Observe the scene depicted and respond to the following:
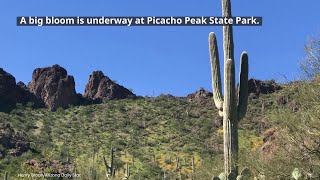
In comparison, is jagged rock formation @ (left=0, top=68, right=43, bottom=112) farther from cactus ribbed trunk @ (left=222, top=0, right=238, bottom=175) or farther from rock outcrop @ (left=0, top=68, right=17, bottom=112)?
cactus ribbed trunk @ (left=222, top=0, right=238, bottom=175)

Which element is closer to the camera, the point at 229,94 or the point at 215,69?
the point at 229,94

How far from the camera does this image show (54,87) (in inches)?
2876

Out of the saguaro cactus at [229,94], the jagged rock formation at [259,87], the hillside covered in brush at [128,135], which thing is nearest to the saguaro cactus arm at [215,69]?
the saguaro cactus at [229,94]

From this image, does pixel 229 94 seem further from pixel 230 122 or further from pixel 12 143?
pixel 12 143

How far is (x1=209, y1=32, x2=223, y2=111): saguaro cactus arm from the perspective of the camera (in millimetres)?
14073

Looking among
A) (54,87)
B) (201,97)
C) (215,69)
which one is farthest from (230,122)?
(54,87)

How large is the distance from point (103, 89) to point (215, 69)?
62.6 meters

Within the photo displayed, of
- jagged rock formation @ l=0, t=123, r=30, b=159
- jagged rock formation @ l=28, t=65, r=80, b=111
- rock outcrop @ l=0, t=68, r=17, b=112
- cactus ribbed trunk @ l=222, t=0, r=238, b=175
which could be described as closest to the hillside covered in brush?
jagged rock formation @ l=0, t=123, r=30, b=159

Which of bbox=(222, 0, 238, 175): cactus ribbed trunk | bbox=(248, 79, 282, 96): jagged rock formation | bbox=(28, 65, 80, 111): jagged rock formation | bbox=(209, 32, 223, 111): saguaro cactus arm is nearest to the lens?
bbox=(222, 0, 238, 175): cactus ribbed trunk

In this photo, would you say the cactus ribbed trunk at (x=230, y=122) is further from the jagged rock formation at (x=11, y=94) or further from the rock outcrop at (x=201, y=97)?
the jagged rock formation at (x=11, y=94)

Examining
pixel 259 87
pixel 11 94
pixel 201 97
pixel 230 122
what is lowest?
pixel 230 122

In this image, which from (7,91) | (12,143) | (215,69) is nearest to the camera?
(215,69)

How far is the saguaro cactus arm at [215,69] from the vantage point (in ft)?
46.2

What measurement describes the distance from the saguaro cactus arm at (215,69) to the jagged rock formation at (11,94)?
54.7 meters
